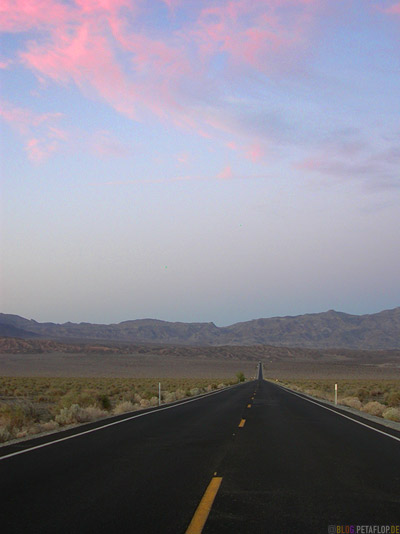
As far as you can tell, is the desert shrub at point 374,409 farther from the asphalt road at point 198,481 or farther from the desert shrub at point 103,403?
the desert shrub at point 103,403

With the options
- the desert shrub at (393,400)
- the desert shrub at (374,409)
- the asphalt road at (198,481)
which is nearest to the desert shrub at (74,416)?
the asphalt road at (198,481)

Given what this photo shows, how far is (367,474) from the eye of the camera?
8984 mm

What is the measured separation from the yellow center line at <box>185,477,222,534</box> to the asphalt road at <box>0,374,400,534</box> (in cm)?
8

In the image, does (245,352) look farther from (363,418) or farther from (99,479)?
(99,479)

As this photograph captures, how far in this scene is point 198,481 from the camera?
8.22 metres

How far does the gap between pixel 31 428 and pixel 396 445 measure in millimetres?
10027

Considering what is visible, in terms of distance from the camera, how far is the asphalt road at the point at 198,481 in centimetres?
618

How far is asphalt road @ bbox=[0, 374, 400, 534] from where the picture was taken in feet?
20.3

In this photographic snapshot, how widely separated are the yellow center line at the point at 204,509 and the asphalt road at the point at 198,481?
0.08 m

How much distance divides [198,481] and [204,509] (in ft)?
5.42

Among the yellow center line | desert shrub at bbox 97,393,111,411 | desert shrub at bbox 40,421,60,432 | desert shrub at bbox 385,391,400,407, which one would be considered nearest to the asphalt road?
the yellow center line

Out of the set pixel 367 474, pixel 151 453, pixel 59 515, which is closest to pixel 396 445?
pixel 367 474

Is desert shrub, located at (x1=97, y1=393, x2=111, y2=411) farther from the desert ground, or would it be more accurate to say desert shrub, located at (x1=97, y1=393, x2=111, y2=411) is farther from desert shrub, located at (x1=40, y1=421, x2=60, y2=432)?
the desert ground

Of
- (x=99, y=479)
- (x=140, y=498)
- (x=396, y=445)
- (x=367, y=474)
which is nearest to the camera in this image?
(x=140, y=498)
